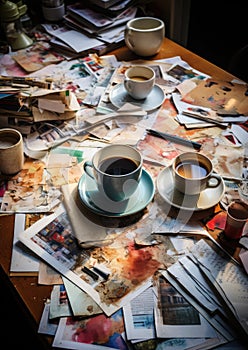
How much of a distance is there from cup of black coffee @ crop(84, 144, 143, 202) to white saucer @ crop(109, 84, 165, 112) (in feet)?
1.01

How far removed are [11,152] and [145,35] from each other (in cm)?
70

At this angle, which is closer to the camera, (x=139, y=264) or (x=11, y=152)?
(x=139, y=264)

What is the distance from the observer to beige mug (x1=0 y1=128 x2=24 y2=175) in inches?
43.1

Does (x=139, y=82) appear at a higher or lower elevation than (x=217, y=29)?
higher

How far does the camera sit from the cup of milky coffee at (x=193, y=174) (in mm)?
1000

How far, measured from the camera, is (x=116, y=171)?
102 cm

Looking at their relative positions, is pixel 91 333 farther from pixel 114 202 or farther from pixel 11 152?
pixel 11 152

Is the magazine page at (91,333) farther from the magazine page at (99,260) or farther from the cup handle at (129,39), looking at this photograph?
the cup handle at (129,39)

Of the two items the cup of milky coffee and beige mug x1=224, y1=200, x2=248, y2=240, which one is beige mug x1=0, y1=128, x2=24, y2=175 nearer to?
the cup of milky coffee

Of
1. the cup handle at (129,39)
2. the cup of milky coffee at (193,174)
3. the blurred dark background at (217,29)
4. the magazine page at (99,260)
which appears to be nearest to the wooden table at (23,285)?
the magazine page at (99,260)

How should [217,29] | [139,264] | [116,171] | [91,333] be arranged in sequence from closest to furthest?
1. [91,333]
2. [139,264]
3. [116,171]
4. [217,29]

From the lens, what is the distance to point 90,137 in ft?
4.09

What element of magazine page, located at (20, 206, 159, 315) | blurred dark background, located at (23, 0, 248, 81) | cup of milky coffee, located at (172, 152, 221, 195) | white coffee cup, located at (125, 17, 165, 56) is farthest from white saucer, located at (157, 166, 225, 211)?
blurred dark background, located at (23, 0, 248, 81)

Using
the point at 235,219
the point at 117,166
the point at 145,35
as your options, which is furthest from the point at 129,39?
the point at 235,219
